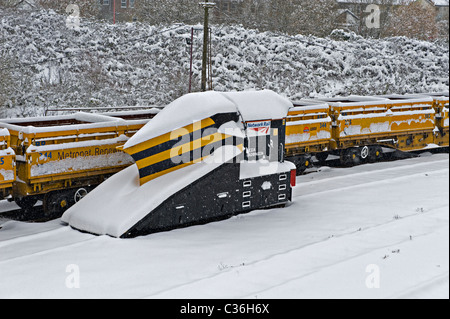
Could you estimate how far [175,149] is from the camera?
1040 cm

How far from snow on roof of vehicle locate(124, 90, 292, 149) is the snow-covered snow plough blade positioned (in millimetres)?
18

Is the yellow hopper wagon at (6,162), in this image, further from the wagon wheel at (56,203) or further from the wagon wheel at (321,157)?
the wagon wheel at (321,157)

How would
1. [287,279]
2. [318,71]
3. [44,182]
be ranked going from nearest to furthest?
[287,279] → [44,182] → [318,71]

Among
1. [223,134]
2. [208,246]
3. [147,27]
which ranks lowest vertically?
[208,246]

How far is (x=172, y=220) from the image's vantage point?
33.1 ft

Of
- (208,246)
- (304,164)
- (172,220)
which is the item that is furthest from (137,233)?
(304,164)

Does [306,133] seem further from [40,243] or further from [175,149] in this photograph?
[40,243]

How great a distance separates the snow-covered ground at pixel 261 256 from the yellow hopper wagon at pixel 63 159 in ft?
2.79

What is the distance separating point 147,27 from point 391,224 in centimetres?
2366

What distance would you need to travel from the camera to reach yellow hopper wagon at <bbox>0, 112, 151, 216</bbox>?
11102 millimetres

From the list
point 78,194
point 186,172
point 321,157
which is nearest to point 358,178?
point 321,157

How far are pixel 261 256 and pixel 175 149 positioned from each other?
2.83 m
